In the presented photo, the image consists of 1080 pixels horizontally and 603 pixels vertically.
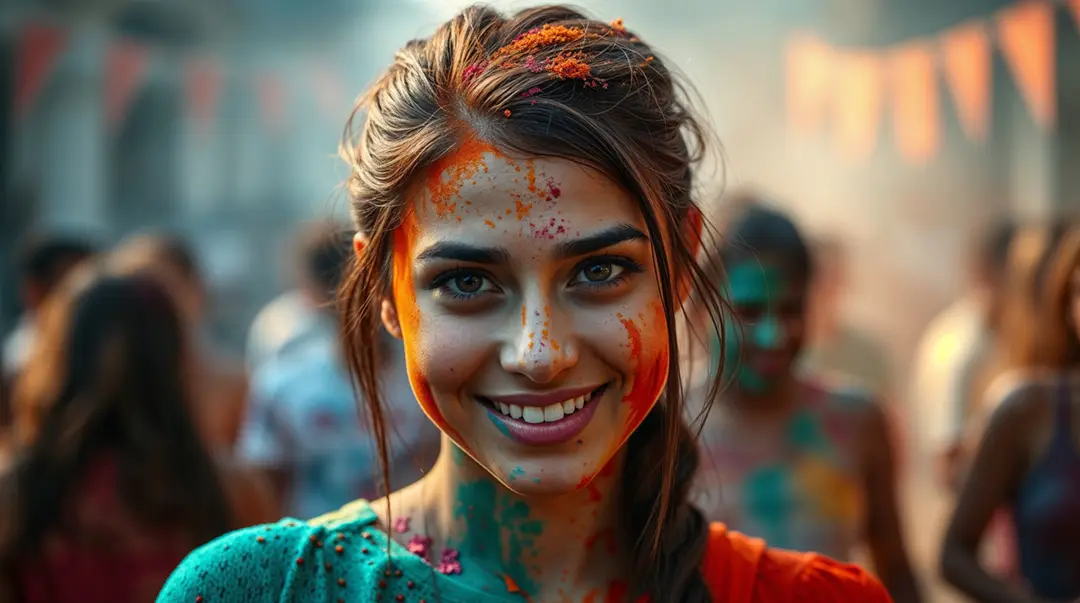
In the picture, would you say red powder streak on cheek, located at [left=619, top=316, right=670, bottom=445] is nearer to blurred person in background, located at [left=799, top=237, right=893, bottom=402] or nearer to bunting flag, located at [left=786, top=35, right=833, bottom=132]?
blurred person in background, located at [left=799, top=237, right=893, bottom=402]

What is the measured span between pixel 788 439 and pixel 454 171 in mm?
1909

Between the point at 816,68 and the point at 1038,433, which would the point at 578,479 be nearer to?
the point at 1038,433

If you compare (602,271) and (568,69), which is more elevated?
(568,69)

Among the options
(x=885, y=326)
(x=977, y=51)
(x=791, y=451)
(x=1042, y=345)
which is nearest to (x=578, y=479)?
(x=791, y=451)

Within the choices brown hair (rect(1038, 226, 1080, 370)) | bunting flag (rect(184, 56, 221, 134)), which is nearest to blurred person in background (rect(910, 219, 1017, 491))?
brown hair (rect(1038, 226, 1080, 370))

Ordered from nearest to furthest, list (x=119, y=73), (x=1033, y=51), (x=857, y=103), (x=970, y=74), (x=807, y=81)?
(x=1033, y=51) → (x=970, y=74) → (x=857, y=103) → (x=807, y=81) → (x=119, y=73)

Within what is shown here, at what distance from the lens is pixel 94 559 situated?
250 cm

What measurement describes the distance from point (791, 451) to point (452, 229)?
6.23ft

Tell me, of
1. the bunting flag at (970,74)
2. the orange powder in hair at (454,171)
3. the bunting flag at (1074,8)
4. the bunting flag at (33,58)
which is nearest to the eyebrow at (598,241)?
the orange powder in hair at (454,171)

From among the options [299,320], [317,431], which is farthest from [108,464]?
[299,320]

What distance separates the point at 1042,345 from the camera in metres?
3.05

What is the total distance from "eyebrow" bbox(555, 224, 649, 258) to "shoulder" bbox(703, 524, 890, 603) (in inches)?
17.7

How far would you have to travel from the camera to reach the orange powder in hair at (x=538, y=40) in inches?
56.5

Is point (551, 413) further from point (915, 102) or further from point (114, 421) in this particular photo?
point (915, 102)
